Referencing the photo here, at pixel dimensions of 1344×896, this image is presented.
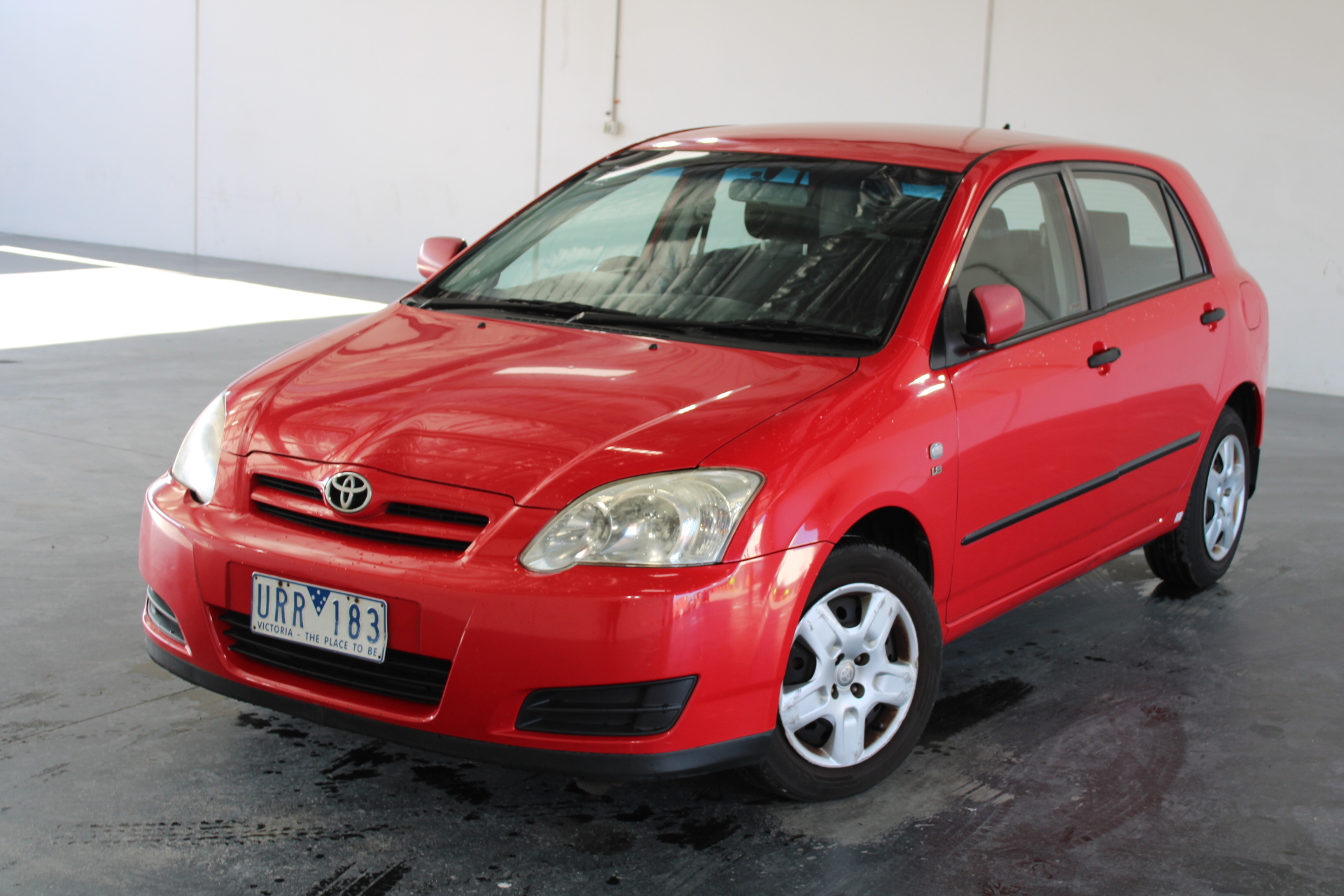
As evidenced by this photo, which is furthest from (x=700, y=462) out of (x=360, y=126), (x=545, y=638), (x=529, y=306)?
(x=360, y=126)

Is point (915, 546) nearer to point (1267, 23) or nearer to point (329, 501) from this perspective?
point (329, 501)

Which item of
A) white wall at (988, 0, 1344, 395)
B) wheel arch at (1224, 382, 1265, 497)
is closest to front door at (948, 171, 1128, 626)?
wheel arch at (1224, 382, 1265, 497)

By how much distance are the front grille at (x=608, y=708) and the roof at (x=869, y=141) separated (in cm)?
160

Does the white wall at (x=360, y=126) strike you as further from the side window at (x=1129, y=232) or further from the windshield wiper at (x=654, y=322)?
the windshield wiper at (x=654, y=322)

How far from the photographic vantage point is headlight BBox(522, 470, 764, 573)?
7.49 feet

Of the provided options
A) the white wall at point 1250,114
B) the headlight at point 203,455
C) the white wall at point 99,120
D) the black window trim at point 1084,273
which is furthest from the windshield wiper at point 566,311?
the white wall at point 99,120

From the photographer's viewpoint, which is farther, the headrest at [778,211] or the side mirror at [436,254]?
the side mirror at [436,254]

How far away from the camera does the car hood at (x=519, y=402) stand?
7.84 feet

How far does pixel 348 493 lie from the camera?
243 centimetres

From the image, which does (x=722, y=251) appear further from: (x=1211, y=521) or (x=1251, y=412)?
(x=1251, y=412)

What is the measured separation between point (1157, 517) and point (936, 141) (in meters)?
1.30

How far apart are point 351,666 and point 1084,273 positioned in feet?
6.99

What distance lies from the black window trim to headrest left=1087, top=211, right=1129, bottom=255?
0.04 meters

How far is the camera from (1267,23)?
8617 millimetres
